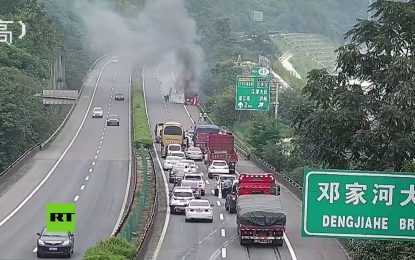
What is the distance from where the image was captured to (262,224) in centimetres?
3641

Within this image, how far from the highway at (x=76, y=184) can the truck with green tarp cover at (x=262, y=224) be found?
6.71m

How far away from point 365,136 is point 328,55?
15909 cm

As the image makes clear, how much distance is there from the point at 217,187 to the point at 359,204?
39807 millimetres

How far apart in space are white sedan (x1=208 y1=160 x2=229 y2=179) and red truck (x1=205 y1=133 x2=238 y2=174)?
70.2 inches

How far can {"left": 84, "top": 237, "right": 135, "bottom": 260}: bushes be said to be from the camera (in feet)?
83.4

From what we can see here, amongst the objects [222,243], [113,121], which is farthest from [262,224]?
[113,121]

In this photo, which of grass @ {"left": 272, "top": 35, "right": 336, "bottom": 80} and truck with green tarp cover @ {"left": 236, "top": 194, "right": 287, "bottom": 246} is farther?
grass @ {"left": 272, "top": 35, "right": 336, "bottom": 80}

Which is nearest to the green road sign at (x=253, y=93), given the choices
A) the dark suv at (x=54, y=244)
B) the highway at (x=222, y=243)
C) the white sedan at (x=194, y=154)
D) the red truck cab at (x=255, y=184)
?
the white sedan at (x=194, y=154)

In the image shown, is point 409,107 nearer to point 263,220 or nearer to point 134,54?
point 263,220

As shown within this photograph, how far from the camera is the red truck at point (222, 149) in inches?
2581

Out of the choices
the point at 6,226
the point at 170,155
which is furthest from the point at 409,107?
the point at 170,155

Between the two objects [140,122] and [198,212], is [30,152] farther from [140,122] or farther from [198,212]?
[198,212]

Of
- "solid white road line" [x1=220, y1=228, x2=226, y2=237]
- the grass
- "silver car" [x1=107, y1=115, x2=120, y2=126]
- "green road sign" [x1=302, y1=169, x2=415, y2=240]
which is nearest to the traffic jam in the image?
"solid white road line" [x1=220, y1=228, x2=226, y2=237]

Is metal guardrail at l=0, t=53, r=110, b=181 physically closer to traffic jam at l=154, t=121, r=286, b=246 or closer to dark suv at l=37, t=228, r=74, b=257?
traffic jam at l=154, t=121, r=286, b=246
